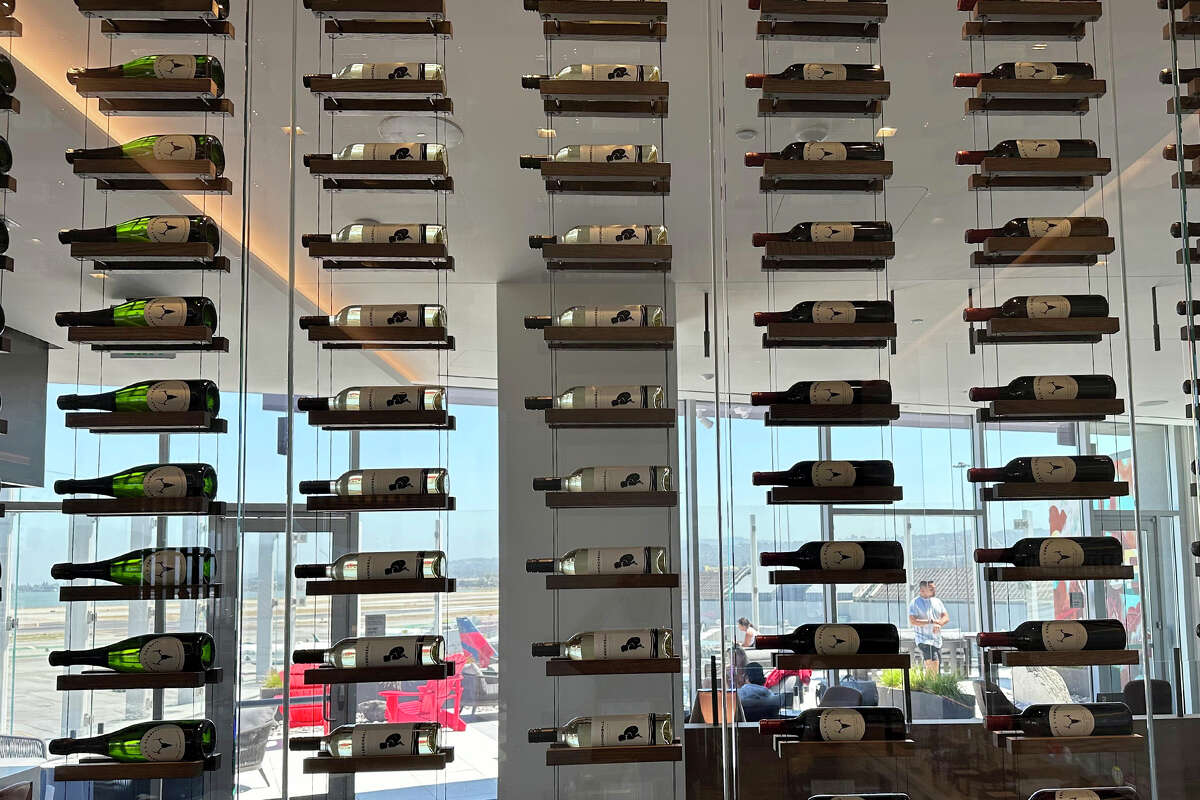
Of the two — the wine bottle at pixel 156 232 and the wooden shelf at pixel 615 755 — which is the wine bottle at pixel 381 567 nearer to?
the wooden shelf at pixel 615 755

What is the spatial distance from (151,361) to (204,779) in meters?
0.76

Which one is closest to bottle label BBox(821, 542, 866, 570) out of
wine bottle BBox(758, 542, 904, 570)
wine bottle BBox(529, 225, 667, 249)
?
wine bottle BBox(758, 542, 904, 570)

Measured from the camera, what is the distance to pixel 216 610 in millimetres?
1855

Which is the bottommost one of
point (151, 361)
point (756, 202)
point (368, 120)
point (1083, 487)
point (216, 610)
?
point (216, 610)

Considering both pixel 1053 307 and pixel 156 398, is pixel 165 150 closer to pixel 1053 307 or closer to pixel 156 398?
pixel 156 398

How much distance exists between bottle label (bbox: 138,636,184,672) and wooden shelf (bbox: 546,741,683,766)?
0.66 metres

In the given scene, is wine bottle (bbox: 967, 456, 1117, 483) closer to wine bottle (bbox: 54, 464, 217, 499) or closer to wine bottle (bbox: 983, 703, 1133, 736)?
wine bottle (bbox: 983, 703, 1133, 736)

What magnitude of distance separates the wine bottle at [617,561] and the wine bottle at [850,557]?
20 centimetres

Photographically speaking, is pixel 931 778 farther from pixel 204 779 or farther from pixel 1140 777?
pixel 204 779

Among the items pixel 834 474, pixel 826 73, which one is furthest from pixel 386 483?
pixel 826 73

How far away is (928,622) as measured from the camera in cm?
201

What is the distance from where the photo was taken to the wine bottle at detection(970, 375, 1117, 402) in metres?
1.90

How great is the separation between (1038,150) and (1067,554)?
0.77 meters

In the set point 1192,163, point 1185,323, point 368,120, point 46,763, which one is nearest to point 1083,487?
point 1185,323
